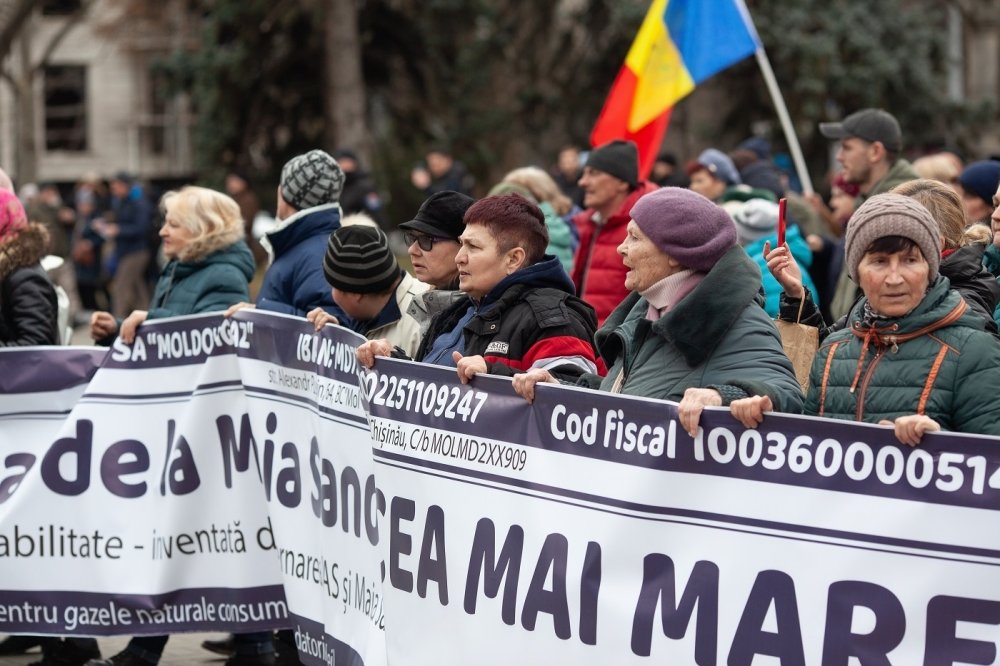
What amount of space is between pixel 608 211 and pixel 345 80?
17.2 m

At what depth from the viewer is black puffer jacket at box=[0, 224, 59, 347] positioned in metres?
6.73

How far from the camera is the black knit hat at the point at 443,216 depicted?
5707mm

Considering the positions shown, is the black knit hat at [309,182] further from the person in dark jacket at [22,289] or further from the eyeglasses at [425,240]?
the eyeglasses at [425,240]

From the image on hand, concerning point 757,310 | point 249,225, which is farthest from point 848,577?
point 249,225

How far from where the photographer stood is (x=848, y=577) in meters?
3.79

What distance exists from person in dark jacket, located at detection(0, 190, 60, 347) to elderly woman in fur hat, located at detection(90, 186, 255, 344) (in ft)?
0.72

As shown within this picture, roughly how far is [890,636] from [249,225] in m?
16.2

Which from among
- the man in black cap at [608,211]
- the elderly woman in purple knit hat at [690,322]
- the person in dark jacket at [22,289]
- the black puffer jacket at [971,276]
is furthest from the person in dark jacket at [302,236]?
the black puffer jacket at [971,276]

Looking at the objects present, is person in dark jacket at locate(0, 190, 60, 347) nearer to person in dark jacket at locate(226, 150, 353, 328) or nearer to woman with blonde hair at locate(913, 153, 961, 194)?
person in dark jacket at locate(226, 150, 353, 328)

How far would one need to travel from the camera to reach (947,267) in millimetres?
5016

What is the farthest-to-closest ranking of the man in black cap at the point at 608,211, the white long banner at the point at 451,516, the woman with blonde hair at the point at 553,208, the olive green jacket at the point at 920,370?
the woman with blonde hair at the point at 553,208, the man in black cap at the point at 608,211, the olive green jacket at the point at 920,370, the white long banner at the point at 451,516

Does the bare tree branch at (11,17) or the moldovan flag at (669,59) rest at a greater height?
the bare tree branch at (11,17)

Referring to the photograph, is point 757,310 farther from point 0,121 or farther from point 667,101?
point 0,121

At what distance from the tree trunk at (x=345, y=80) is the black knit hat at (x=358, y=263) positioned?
18.5 meters
